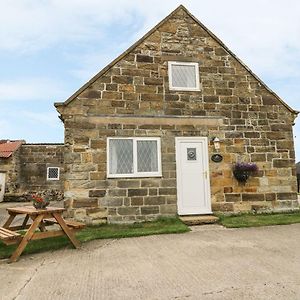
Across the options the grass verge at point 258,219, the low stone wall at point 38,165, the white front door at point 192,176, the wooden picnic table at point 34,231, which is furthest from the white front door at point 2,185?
the grass verge at point 258,219

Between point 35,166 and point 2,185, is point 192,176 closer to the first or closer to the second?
point 35,166

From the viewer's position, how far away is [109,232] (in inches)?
301

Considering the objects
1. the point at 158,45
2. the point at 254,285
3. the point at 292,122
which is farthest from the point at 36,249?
the point at 292,122

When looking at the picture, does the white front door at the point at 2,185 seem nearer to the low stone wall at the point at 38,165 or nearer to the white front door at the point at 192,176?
the low stone wall at the point at 38,165

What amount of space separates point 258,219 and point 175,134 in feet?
11.4

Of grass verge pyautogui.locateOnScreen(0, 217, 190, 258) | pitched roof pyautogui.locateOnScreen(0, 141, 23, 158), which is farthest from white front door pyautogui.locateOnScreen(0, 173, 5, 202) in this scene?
grass verge pyautogui.locateOnScreen(0, 217, 190, 258)

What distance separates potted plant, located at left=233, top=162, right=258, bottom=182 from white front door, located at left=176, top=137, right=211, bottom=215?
929 millimetres

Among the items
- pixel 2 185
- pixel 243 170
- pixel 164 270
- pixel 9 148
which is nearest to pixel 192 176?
pixel 243 170

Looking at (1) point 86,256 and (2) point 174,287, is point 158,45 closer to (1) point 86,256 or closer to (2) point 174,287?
(1) point 86,256

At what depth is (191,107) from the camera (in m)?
9.66

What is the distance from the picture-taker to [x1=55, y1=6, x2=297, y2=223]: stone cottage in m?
8.83

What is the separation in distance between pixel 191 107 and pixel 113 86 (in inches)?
99.2

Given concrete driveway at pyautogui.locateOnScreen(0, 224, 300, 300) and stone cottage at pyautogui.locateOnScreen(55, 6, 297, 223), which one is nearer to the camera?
concrete driveway at pyautogui.locateOnScreen(0, 224, 300, 300)

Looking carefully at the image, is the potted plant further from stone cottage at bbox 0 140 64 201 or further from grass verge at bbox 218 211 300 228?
stone cottage at bbox 0 140 64 201
